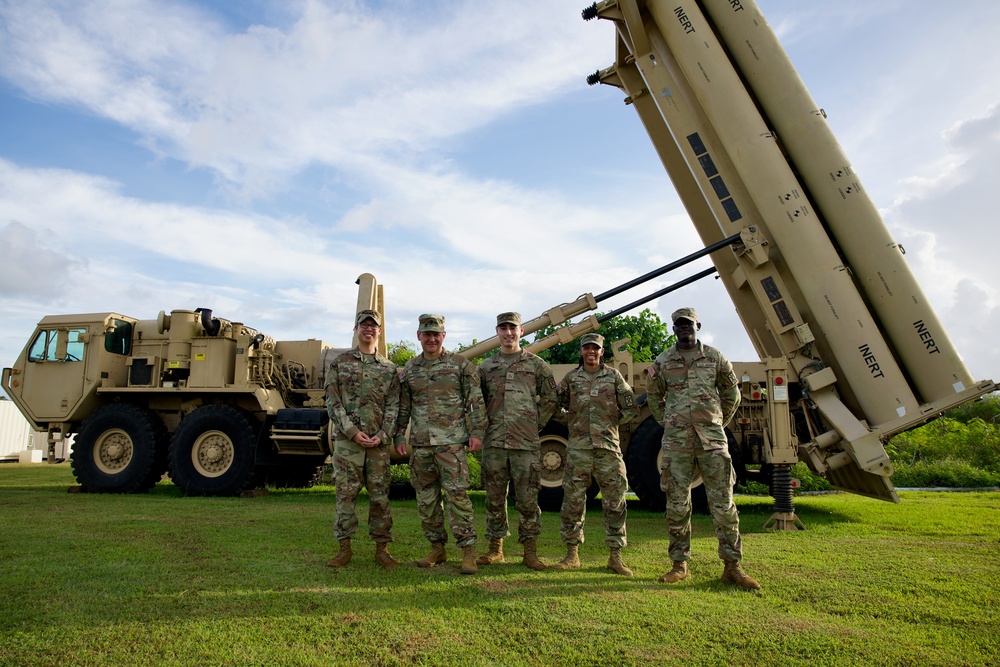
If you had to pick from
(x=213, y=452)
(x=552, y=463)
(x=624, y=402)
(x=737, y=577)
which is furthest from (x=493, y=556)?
(x=213, y=452)

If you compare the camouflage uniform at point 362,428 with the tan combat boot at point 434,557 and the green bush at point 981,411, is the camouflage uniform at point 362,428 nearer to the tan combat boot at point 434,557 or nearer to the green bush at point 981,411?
the tan combat boot at point 434,557

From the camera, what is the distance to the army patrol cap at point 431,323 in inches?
188

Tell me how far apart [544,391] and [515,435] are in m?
0.45

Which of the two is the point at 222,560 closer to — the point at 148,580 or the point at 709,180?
the point at 148,580

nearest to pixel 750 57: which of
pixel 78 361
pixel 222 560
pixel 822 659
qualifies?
pixel 822 659

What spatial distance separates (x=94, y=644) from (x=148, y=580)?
1113mm

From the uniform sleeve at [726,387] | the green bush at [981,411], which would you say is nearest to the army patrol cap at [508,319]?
the uniform sleeve at [726,387]

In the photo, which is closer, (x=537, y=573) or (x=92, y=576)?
(x=92, y=576)

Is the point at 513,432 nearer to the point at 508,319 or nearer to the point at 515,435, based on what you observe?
the point at 515,435

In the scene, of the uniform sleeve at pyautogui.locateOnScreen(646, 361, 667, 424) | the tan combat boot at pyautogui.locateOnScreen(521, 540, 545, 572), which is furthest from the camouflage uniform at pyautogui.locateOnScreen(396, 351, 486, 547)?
the uniform sleeve at pyautogui.locateOnScreen(646, 361, 667, 424)

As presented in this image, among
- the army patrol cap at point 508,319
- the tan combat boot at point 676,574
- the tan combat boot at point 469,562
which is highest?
the army patrol cap at point 508,319

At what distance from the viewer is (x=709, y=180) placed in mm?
7633

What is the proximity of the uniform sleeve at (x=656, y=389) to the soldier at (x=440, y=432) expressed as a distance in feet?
4.13

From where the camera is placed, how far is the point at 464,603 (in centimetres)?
357
